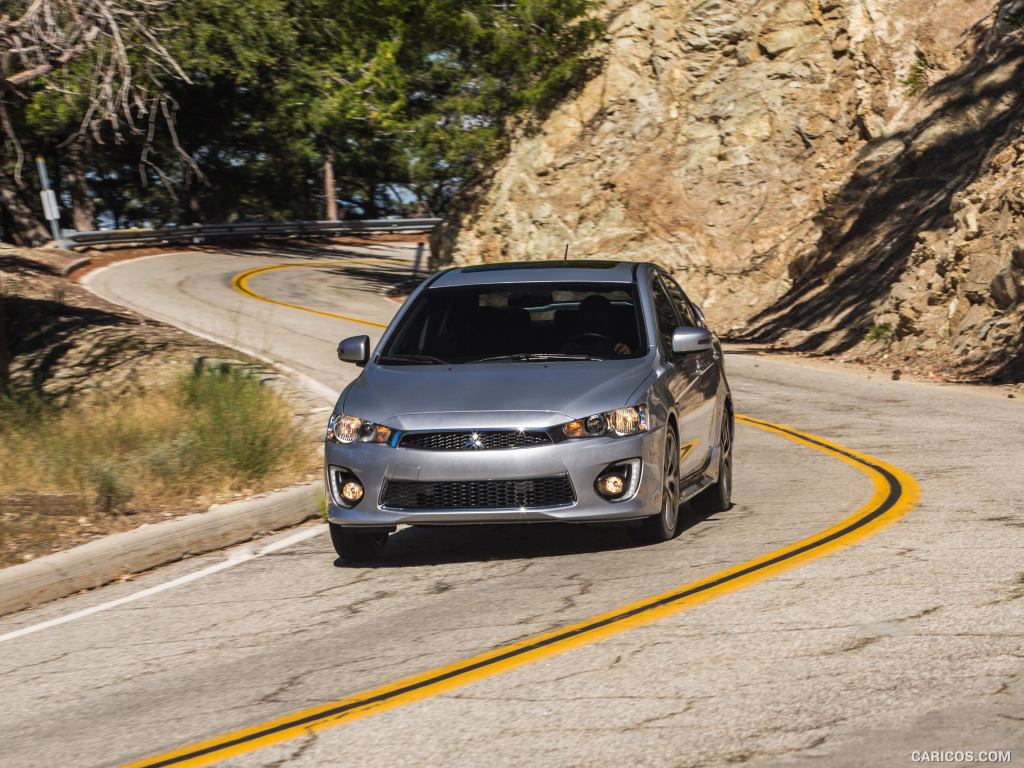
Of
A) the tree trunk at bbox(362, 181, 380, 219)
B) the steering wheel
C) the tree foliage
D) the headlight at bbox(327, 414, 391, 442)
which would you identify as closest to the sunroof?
the steering wheel

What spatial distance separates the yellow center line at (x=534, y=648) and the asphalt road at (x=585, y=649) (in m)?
0.09

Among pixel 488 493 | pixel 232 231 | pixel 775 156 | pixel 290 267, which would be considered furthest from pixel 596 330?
pixel 232 231

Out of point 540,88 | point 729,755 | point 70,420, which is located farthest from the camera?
point 540,88

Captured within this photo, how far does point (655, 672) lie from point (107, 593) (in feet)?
13.0

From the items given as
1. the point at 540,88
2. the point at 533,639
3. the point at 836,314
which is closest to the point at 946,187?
A: the point at 836,314

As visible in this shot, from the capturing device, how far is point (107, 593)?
27.5ft

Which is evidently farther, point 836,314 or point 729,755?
point 836,314

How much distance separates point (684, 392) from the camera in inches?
359

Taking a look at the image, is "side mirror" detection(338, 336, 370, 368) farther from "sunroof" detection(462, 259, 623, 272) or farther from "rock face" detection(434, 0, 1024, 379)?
"rock face" detection(434, 0, 1024, 379)

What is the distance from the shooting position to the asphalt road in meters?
4.91

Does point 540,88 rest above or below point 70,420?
above

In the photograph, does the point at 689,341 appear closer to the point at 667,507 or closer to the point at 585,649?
the point at 667,507

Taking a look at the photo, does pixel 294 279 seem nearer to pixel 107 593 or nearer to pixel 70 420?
pixel 70 420

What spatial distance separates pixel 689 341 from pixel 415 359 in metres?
1.70
